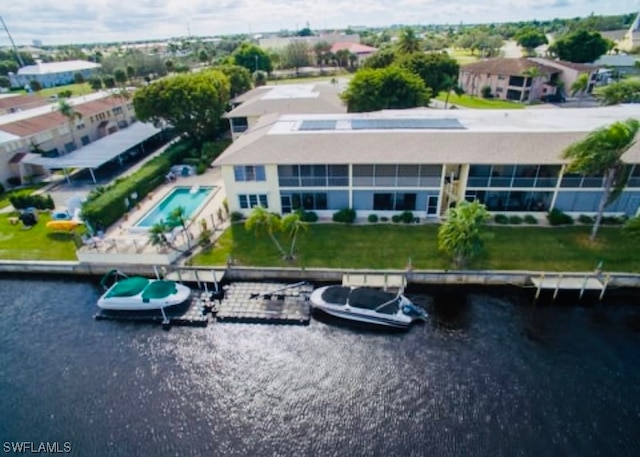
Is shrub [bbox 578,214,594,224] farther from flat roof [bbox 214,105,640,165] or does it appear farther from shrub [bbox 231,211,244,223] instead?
shrub [bbox 231,211,244,223]

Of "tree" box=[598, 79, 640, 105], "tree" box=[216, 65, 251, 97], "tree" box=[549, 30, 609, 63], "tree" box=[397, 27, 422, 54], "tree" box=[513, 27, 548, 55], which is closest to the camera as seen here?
"tree" box=[598, 79, 640, 105]

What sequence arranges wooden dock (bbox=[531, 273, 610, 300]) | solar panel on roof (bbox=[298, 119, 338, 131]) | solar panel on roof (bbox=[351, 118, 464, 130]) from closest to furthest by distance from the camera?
wooden dock (bbox=[531, 273, 610, 300])
solar panel on roof (bbox=[351, 118, 464, 130])
solar panel on roof (bbox=[298, 119, 338, 131])

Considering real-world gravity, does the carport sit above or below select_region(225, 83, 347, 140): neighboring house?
below

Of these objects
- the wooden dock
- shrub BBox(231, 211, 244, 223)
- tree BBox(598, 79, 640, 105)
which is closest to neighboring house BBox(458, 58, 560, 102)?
tree BBox(598, 79, 640, 105)

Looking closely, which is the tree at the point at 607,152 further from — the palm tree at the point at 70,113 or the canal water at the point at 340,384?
the palm tree at the point at 70,113

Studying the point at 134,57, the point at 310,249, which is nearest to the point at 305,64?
the point at 134,57

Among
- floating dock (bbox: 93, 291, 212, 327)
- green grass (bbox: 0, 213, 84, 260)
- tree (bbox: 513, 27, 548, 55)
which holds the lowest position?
floating dock (bbox: 93, 291, 212, 327)

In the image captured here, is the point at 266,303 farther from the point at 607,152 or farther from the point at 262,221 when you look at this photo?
the point at 607,152
